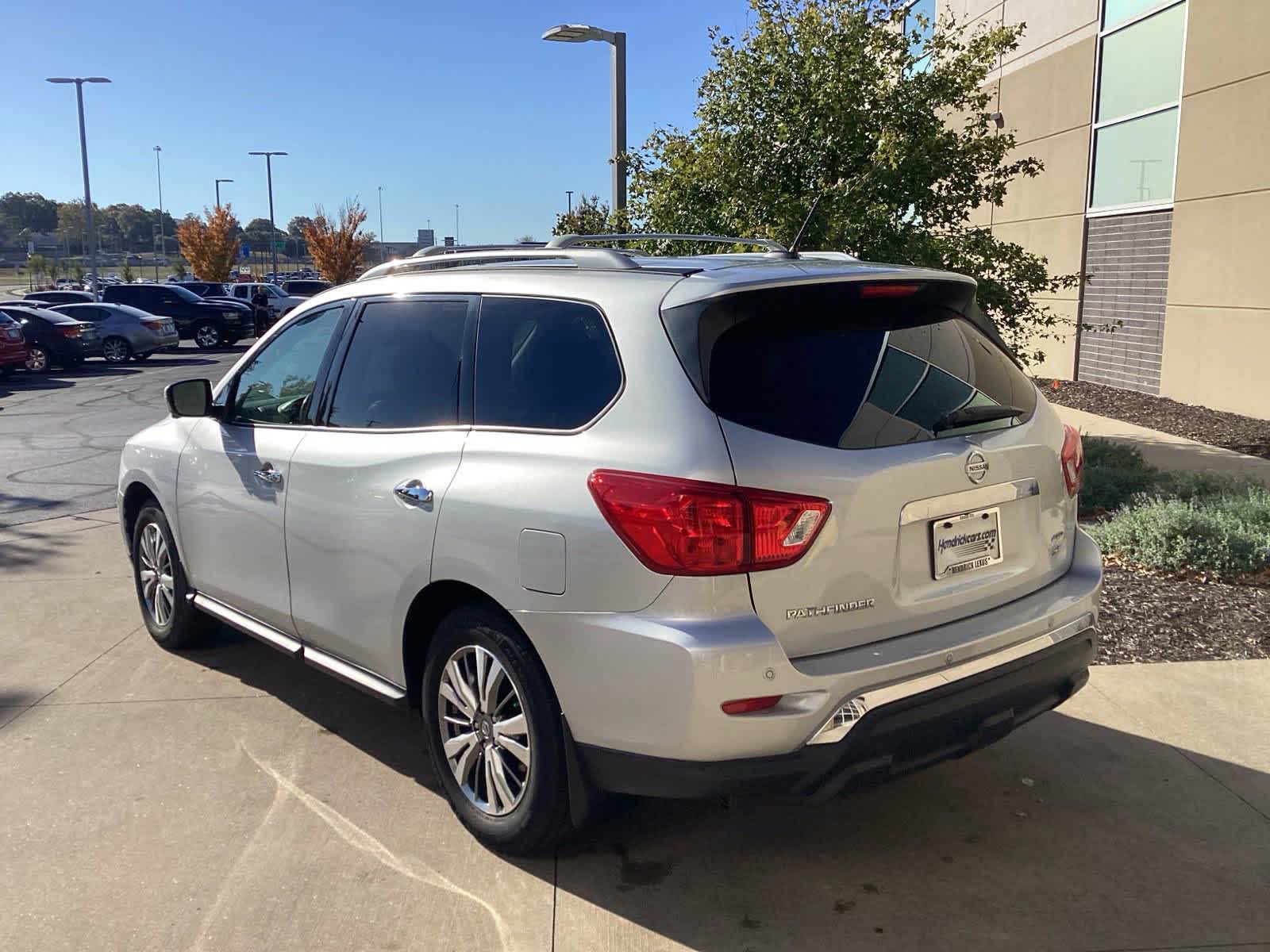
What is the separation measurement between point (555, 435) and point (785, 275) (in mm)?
802

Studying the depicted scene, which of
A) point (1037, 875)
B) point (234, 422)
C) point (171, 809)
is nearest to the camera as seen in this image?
point (1037, 875)

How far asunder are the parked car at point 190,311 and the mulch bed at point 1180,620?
97.0 feet

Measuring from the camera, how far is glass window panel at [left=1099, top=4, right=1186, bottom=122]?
536 inches

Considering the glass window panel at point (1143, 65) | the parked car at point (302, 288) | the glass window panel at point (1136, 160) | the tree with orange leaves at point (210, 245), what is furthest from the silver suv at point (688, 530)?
the tree with orange leaves at point (210, 245)

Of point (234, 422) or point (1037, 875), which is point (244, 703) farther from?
point (1037, 875)

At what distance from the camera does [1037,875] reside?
342cm

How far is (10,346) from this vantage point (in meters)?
21.6

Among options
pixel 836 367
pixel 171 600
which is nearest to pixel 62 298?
pixel 171 600

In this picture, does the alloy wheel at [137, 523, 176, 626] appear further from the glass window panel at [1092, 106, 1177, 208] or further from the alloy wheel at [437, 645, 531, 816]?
the glass window panel at [1092, 106, 1177, 208]

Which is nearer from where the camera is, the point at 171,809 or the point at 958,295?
the point at 958,295

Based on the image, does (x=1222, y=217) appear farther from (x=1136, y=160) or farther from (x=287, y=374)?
(x=287, y=374)

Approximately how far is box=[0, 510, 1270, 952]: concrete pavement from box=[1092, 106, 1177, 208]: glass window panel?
1094cm

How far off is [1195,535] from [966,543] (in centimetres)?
385

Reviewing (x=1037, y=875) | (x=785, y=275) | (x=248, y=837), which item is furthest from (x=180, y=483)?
(x=1037, y=875)
